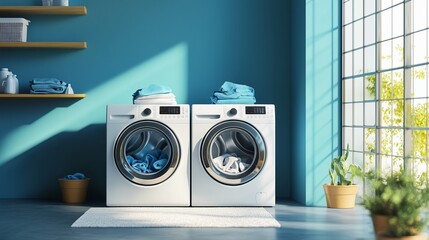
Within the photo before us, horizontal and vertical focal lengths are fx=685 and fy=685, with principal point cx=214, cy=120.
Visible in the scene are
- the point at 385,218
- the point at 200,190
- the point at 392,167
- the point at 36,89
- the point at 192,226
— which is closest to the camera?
the point at 385,218

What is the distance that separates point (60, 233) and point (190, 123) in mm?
1652

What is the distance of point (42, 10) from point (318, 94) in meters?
2.45

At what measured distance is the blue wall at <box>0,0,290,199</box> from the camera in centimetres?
602

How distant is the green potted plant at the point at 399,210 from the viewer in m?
2.84

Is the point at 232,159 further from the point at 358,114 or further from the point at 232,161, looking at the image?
the point at 358,114

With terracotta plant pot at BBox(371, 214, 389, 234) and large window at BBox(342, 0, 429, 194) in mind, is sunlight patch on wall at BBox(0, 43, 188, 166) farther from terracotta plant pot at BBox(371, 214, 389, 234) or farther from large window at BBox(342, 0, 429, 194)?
terracotta plant pot at BBox(371, 214, 389, 234)

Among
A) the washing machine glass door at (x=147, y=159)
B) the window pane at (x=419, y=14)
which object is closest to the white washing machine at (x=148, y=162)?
the washing machine glass door at (x=147, y=159)

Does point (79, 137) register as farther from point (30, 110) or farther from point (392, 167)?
point (392, 167)

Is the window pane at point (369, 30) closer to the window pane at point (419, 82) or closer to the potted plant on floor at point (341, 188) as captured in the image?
the window pane at point (419, 82)

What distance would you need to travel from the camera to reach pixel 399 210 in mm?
2857

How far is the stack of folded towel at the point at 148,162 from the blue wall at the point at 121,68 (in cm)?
77

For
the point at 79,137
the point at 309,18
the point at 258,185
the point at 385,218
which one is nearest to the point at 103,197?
the point at 79,137

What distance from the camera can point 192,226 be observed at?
439 cm

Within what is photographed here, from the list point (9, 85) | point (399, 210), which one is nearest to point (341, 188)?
point (399, 210)
